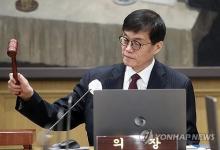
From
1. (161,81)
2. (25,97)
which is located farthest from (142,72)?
(25,97)

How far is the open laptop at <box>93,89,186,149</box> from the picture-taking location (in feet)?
5.68

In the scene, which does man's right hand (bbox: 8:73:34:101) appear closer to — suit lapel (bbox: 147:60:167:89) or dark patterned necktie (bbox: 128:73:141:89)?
dark patterned necktie (bbox: 128:73:141:89)

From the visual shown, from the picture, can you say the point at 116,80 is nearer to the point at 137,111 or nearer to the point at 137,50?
the point at 137,50

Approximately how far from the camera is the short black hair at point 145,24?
226 centimetres

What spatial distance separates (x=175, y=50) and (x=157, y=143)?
188cm

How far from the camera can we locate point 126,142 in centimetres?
165

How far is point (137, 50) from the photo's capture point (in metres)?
2.30

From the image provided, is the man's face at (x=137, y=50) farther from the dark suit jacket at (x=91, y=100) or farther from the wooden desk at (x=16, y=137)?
the wooden desk at (x=16, y=137)

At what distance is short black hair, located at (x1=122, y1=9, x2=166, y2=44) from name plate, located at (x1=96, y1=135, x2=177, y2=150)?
75 centimetres

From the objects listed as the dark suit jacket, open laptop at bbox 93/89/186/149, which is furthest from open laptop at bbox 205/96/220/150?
the dark suit jacket

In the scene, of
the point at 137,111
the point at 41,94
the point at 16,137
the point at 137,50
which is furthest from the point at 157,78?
the point at 41,94

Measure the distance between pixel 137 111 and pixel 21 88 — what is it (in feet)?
1.98

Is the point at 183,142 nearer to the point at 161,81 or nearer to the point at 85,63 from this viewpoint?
A: the point at 161,81

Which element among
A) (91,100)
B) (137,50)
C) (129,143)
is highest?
(137,50)
